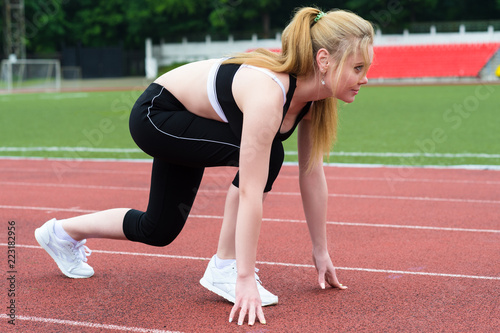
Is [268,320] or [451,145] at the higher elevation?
[268,320]

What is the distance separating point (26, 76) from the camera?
33.9 metres

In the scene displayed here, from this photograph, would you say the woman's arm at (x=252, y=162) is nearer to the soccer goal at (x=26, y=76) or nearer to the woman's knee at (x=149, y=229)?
the woman's knee at (x=149, y=229)

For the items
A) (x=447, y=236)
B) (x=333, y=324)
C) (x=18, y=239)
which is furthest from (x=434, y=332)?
(x=18, y=239)

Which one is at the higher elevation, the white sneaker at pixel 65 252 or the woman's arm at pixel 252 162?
the woman's arm at pixel 252 162

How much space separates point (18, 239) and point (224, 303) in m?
2.17

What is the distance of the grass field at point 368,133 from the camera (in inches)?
372

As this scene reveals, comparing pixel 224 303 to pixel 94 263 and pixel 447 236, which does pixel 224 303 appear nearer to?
pixel 94 263

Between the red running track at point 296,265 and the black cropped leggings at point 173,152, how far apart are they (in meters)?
0.42

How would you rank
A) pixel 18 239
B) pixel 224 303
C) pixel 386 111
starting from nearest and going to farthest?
pixel 224 303 → pixel 18 239 → pixel 386 111

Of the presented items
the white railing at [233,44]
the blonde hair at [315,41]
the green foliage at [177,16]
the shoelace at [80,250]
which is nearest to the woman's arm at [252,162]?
the blonde hair at [315,41]

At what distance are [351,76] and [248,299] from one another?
110cm

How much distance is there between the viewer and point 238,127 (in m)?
2.94

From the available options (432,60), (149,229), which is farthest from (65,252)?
(432,60)

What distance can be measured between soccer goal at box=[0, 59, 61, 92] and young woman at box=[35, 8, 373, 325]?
105 ft
